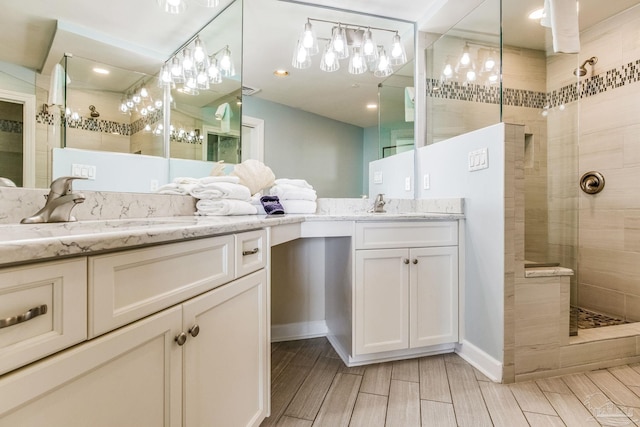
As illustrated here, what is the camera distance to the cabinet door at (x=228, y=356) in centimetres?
82

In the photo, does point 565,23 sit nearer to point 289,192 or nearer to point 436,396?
point 289,192

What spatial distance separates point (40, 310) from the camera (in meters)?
0.48

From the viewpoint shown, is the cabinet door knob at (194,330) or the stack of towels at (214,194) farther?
the stack of towels at (214,194)

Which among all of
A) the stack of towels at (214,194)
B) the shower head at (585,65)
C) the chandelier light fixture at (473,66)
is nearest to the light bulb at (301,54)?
the chandelier light fixture at (473,66)

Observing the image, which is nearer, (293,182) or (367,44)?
(293,182)

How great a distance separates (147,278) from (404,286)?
1460 millimetres

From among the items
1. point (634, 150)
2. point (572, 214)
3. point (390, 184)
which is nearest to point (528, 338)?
point (572, 214)

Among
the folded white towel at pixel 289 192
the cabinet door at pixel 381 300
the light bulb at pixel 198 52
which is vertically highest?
the light bulb at pixel 198 52

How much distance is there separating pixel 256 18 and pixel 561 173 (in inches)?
87.5


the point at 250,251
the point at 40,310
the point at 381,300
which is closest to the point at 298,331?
the point at 381,300

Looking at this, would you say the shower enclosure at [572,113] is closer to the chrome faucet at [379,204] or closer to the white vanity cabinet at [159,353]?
the chrome faucet at [379,204]

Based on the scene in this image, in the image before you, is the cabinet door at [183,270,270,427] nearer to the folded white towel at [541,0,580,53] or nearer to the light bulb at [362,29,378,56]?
the light bulb at [362,29,378,56]

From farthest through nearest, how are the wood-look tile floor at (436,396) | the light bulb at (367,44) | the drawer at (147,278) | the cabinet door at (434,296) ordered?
the light bulb at (367,44)
the cabinet door at (434,296)
the wood-look tile floor at (436,396)
the drawer at (147,278)

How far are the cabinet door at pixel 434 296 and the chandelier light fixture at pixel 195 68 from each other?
1556mm
